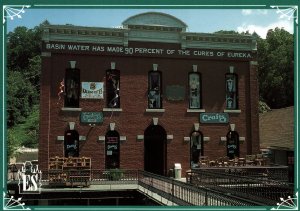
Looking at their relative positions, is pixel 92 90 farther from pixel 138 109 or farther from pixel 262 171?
pixel 262 171

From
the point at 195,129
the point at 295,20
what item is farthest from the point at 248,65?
the point at 295,20

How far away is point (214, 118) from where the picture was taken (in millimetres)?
26359

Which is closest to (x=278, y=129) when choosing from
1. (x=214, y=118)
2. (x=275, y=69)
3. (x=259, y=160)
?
(x=259, y=160)

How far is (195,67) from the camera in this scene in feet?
86.3

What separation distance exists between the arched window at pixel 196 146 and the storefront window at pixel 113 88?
517cm

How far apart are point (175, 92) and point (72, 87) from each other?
20.7 ft

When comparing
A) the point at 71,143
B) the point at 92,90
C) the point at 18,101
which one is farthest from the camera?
the point at 18,101

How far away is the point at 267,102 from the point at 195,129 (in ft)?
72.7

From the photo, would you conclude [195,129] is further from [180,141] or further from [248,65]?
[248,65]

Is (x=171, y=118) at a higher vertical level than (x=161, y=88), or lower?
lower

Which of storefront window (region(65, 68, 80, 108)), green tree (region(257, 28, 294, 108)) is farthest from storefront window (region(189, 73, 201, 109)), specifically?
green tree (region(257, 28, 294, 108))

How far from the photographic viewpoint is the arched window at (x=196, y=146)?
26125mm

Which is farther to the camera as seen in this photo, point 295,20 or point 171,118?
point 171,118

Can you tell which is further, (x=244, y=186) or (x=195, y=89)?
(x=195, y=89)
